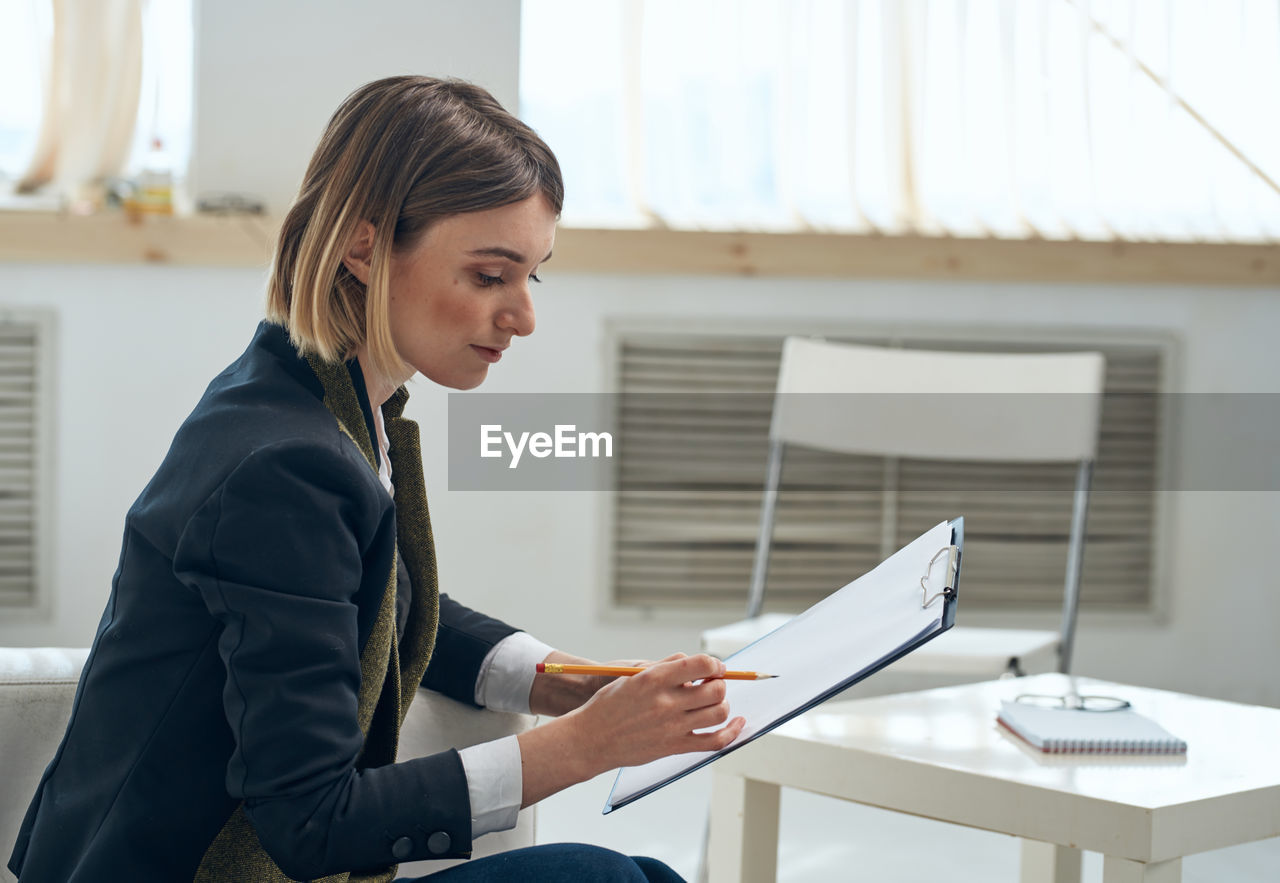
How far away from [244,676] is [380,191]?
338 mm

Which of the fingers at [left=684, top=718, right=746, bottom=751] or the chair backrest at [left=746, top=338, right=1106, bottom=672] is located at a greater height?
the chair backrest at [left=746, top=338, right=1106, bottom=672]

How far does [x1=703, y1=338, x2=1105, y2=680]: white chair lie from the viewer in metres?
2.19

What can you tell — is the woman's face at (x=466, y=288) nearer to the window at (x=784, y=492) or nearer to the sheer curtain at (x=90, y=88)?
the window at (x=784, y=492)

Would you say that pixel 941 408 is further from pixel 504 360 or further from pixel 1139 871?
pixel 1139 871

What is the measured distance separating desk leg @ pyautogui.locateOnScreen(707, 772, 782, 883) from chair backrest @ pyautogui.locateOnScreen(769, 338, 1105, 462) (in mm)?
1087

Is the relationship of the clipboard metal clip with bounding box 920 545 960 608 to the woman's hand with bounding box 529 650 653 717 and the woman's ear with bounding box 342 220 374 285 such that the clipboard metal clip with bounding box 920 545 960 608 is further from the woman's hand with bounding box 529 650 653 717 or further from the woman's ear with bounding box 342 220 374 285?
the woman's ear with bounding box 342 220 374 285

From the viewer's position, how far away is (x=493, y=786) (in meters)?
0.81

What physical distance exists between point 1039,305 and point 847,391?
34.7 inches

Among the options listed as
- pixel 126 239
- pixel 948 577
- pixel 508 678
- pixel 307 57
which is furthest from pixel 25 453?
pixel 948 577

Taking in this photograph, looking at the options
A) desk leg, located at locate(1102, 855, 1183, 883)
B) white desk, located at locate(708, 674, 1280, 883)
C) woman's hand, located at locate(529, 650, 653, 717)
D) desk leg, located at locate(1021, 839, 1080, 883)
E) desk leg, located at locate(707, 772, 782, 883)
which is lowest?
desk leg, located at locate(1021, 839, 1080, 883)

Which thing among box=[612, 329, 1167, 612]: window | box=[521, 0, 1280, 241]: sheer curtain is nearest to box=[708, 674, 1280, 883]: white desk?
box=[612, 329, 1167, 612]: window

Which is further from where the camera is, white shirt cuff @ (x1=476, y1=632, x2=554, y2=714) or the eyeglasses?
the eyeglasses

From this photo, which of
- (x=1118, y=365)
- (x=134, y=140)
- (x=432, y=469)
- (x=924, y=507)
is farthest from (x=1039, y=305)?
(x=134, y=140)

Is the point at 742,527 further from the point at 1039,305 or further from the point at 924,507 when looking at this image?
the point at 1039,305
